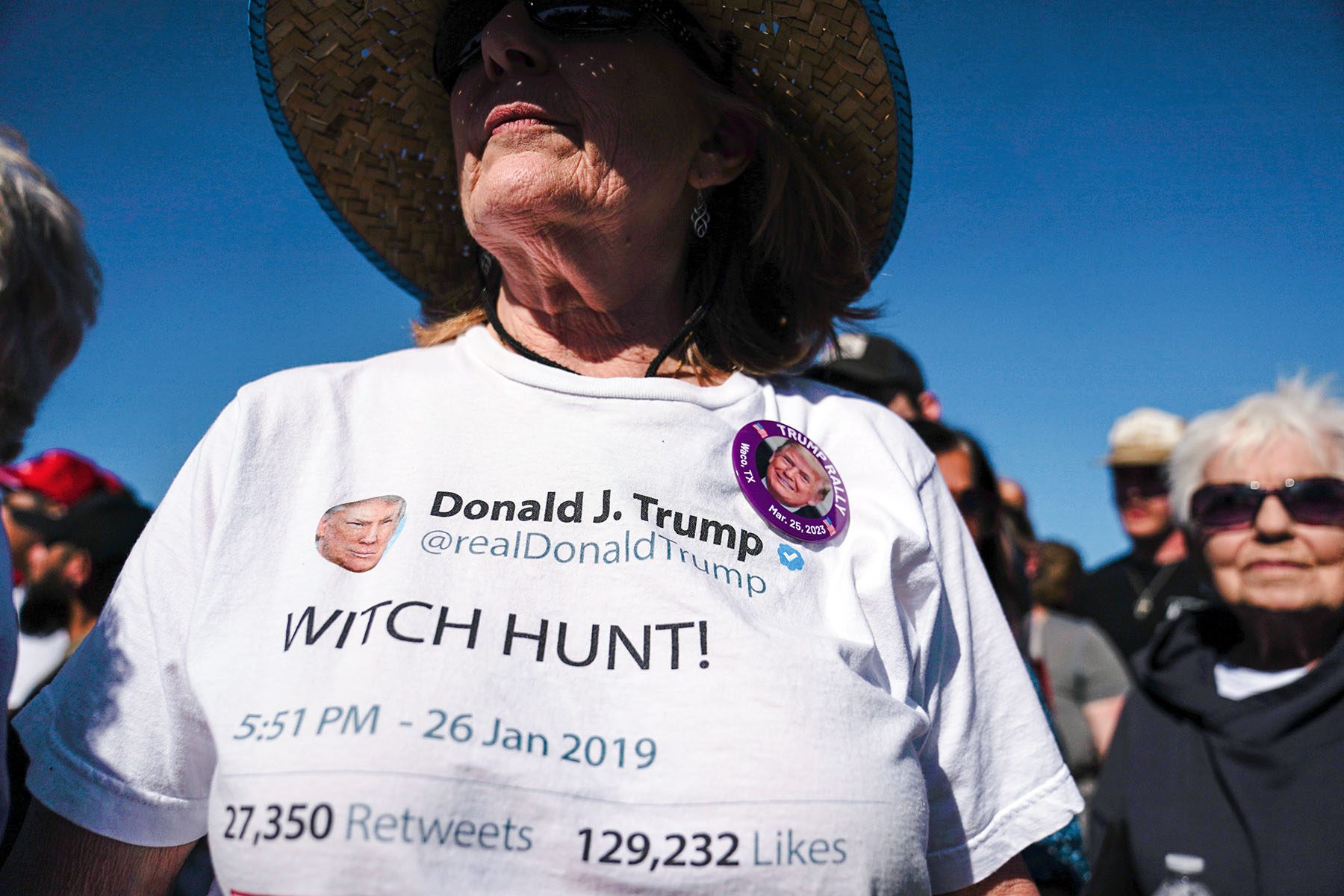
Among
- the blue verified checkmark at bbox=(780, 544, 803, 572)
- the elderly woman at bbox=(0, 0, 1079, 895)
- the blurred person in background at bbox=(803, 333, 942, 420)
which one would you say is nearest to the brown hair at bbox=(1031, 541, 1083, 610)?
the blurred person in background at bbox=(803, 333, 942, 420)

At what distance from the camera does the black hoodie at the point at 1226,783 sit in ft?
8.23

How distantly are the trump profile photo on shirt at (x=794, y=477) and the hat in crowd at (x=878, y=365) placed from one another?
1.46 meters

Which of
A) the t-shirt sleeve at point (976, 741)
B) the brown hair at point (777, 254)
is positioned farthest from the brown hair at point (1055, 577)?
the t-shirt sleeve at point (976, 741)

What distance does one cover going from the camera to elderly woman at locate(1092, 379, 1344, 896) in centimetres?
258

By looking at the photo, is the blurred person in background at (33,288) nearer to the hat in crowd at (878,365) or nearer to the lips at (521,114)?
the lips at (521,114)

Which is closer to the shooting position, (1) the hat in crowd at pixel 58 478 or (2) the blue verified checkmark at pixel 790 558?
(2) the blue verified checkmark at pixel 790 558

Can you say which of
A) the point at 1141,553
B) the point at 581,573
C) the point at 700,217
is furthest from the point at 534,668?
the point at 1141,553

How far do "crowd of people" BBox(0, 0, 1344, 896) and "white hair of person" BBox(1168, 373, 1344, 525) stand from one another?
1795 millimetres

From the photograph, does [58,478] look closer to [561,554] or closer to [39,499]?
[39,499]

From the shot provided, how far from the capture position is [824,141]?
1961 mm

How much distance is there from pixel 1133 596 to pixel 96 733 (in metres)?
4.72

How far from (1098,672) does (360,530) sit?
3775mm

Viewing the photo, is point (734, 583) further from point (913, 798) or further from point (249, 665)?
point (249, 665)

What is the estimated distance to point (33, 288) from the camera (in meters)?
1.93
